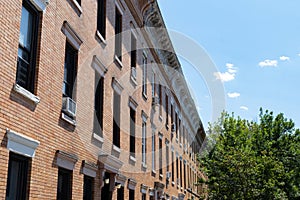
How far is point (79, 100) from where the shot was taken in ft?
38.2

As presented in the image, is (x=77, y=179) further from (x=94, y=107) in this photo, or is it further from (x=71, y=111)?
(x=94, y=107)

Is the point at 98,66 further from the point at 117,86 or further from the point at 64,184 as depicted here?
the point at 64,184

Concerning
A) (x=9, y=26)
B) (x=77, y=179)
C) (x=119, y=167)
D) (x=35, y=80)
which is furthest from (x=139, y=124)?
(x=9, y=26)

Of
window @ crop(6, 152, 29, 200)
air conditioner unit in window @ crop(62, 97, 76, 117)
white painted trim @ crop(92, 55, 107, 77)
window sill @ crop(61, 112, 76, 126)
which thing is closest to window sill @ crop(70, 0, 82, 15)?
white painted trim @ crop(92, 55, 107, 77)

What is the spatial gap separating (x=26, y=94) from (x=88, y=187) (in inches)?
203

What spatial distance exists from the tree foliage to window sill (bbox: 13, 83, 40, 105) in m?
16.1

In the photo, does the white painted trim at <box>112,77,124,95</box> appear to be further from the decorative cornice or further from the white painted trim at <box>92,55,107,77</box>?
the decorative cornice

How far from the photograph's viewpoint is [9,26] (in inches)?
312

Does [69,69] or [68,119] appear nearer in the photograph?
[68,119]

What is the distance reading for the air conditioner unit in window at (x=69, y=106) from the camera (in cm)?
1044

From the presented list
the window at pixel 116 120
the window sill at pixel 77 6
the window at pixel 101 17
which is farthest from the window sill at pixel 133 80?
→ the window sill at pixel 77 6

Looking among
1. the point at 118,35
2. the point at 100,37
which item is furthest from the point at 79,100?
the point at 118,35

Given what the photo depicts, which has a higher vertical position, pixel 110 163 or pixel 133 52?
pixel 133 52

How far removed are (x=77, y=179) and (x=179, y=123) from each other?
24927 mm
